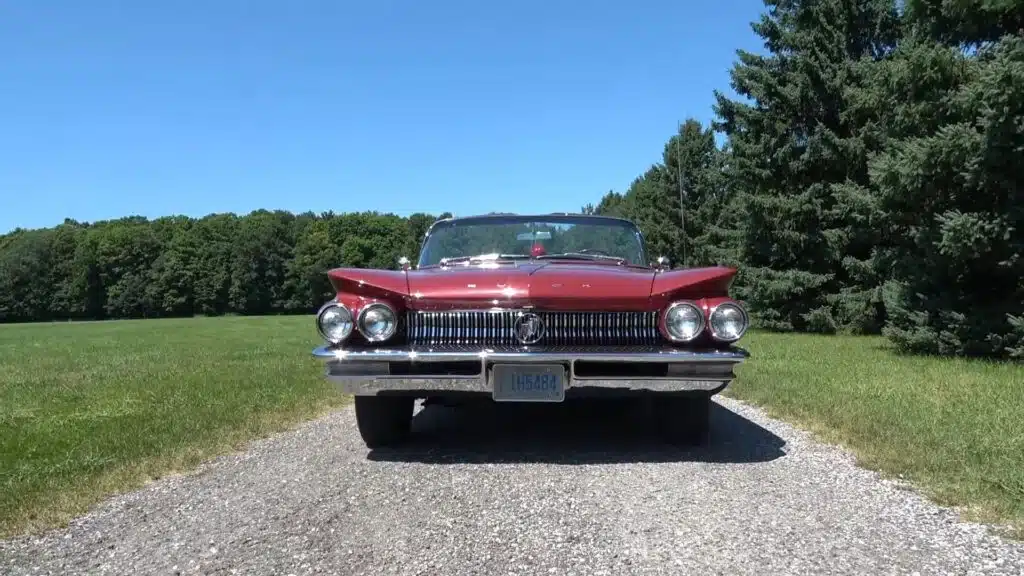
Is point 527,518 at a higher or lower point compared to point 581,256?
lower

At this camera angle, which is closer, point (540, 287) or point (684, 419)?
point (540, 287)

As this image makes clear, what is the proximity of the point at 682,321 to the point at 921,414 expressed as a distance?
282 cm

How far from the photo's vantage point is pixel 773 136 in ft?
60.6

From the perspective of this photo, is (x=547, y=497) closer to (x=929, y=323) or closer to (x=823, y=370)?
(x=823, y=370)

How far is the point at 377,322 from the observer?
4.23 metres

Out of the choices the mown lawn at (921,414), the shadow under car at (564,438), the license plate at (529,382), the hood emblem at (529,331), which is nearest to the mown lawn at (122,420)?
the shadow under car at (564,438)

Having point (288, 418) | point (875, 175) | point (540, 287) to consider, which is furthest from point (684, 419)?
point (875, 175)

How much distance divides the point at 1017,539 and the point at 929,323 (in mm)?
9069

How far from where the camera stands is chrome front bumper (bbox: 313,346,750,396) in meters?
4.02

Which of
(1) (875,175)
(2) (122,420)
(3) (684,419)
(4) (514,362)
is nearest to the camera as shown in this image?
(4) (514,362)

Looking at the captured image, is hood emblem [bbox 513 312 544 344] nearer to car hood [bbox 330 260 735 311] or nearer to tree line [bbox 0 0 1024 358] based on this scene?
car hood [bbox 330 260 735 311]

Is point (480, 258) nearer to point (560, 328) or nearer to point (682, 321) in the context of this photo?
point (560, 328)

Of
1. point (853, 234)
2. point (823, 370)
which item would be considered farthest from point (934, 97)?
point (853, 234)

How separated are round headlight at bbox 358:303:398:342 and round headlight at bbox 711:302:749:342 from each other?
1.84 m
